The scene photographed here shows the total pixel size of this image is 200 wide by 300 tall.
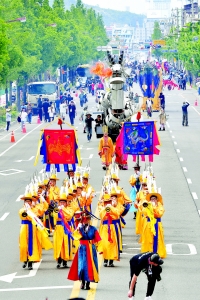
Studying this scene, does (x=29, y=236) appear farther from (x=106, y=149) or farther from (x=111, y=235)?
(x=106, y=149)

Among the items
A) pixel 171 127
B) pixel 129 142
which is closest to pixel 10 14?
pixel 171 127

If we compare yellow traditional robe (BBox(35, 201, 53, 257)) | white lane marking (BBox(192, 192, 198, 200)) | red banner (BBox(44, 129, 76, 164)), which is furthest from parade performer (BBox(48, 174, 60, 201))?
white lane marking (BBox(192, 192, 198, 200))

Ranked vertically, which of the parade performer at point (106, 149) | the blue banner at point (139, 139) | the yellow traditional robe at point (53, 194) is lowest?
the parade performer at point (106, 149)

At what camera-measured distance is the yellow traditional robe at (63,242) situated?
24.2 metres

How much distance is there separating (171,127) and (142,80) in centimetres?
1317

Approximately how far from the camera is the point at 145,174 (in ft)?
94.3

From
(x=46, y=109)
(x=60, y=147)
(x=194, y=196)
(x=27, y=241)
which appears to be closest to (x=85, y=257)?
(x=27, y=241)

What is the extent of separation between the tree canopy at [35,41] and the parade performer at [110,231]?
39165 mm

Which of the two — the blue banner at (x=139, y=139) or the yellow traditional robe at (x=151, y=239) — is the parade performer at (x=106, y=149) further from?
the yellow traditional robe at (x=151, y=239)

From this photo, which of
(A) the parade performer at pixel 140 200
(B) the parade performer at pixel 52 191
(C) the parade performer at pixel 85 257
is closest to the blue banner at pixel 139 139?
(A) the parade performer at pixel 140 200

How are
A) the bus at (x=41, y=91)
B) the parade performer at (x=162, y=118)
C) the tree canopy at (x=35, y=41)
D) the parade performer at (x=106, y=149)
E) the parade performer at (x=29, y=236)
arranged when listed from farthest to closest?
the bus at (x=41, y=91) → the tree canopy at (x=35, y=41) → the parade performer at (x=162, y=118) → the parade performer at (x=106, y=149) → the parade performer at (x=29, y=236)

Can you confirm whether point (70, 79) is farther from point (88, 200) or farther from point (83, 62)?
point (88, 200)

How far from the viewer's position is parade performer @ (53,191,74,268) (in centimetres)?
2424

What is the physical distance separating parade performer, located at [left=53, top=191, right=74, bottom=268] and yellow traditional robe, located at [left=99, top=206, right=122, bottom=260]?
0.71 m
